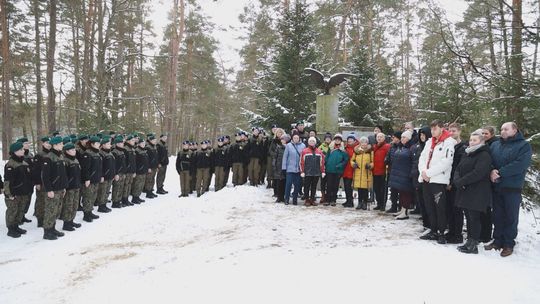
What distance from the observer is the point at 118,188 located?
10.5 meters

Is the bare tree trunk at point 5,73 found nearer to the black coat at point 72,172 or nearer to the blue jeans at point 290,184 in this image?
the black coat at point 72,172

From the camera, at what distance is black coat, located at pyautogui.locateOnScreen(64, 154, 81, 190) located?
8.02 meters

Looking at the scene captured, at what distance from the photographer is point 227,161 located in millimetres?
13742

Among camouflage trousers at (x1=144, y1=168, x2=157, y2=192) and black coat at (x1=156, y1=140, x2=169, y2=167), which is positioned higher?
black coat at (x1=156, y1=140, x2=169, y2=167)

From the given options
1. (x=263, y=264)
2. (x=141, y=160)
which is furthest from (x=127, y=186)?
(x=263, y=264)

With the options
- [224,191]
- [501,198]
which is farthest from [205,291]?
[224,191]

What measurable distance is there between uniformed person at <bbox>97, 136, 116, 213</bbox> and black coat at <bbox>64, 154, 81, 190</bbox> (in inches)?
59.9

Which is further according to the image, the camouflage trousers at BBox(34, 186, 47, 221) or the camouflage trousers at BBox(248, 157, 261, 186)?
the camouflage trousers at BBox(248, 157, 261, 186)

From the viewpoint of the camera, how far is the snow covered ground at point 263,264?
417 centimetres

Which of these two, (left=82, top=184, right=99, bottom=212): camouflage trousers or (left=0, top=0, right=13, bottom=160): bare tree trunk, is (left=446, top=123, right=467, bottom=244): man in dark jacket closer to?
(left=82, top=184, right=99, bottom=212): camouflage trousers

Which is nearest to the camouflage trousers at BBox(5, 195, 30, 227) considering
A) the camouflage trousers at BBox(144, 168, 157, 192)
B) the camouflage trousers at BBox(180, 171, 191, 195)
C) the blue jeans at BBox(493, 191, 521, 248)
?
the camouflage trousers at BBox(144, 168, 157, 192)

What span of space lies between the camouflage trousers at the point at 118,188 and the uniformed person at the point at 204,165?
3.36 metres

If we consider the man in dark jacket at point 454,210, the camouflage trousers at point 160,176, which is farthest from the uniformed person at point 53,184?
the man in dark jacket at point 454,210

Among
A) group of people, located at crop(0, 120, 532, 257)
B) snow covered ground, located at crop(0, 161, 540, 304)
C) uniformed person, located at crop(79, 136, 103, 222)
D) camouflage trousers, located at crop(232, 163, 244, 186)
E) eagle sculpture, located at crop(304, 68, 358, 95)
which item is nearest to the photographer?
snow covered ground, located at crop(0, 161, 540, 304)
